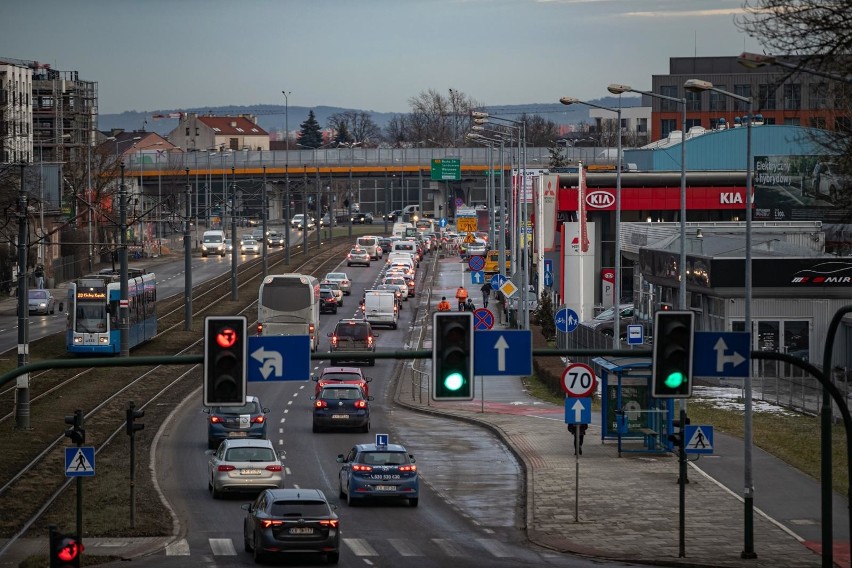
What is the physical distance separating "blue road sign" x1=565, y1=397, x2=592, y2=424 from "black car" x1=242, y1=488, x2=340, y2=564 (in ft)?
22.7

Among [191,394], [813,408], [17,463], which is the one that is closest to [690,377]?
[17,463]

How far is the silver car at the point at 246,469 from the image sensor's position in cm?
3034

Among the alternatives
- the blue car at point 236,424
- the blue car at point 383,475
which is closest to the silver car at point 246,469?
the blue car at point 383,475

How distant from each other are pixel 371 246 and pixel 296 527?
87.2m

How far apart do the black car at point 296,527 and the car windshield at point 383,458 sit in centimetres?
585

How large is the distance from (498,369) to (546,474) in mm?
14235

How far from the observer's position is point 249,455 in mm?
30609

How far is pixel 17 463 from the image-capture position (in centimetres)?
3488

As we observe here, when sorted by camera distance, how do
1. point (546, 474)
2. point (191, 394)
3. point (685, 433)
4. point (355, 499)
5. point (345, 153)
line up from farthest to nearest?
point (345, 153)
point (191, 394)
point (546, 474)
point (355, 499)
point (685, 433)

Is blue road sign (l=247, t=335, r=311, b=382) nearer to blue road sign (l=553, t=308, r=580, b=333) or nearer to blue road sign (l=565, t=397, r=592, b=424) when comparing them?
blue road sign (l=565, t=397, r=592, b=424)

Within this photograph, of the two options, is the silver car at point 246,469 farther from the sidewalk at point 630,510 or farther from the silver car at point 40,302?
the silver car at point 40,302

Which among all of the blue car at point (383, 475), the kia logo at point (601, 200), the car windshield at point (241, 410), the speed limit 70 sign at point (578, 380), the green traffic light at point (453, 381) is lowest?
the blue car at point (383, 475)

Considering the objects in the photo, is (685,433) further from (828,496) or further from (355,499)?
(355,499)

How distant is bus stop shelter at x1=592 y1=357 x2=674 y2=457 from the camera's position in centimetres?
3638
